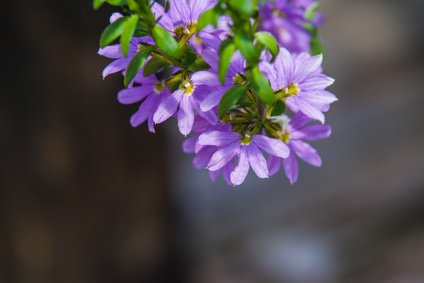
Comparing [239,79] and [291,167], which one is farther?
[291,167]

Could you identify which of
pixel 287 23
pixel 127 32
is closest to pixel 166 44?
pixel 127 32

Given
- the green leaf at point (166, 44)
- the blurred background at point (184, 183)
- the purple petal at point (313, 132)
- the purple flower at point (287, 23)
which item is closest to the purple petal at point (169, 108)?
the green leaf at point (166, 44)

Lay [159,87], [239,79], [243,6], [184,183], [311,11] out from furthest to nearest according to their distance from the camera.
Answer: [184,183]
[311,11]
[159,87]
[239,79]
[243,6]

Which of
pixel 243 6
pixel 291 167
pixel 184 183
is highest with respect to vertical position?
pixel 243 6

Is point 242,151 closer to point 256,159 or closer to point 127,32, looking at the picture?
point 256,159

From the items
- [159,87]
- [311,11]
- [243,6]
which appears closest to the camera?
[243,6]

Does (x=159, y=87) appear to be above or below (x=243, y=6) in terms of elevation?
below
